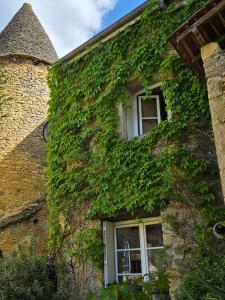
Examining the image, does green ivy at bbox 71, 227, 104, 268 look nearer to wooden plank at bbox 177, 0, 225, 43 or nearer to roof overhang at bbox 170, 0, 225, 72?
roof overhang at bbox 170, 0, 225, 72

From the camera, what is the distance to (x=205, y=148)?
6.32 m

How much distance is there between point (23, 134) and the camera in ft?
46.1

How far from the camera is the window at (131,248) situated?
6660mm

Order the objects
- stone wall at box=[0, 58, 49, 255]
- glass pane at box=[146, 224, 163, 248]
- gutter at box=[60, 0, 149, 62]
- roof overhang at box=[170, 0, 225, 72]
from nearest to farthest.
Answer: roof overhang at box=[170, 0, 225, 72] → glass pane at box=[146, 224, 163, 248] → gutter at box=[60, 0, 149, 62] → stone wall at box=[0, 58, 49, 255]

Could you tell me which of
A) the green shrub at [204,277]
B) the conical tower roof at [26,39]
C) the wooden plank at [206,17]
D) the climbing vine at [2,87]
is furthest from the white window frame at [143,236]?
the conical tower roof at [26,39]

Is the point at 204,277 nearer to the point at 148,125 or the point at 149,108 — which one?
the point at 148,125

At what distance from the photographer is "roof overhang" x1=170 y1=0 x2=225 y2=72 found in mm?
4801

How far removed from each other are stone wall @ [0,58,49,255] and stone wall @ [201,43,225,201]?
26.3 ft

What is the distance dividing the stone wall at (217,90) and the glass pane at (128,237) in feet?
9.59

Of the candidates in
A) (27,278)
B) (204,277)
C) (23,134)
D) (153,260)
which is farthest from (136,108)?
(23,134)

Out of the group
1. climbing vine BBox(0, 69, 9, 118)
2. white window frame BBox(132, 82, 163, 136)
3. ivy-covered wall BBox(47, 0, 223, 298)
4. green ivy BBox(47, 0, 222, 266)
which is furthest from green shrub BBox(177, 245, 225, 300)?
climbing vine BBox(0, 69, 9, 118)

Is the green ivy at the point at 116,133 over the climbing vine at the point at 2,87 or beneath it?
beneath

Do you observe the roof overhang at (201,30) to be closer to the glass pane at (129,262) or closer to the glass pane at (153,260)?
the glass pane at (153,260)

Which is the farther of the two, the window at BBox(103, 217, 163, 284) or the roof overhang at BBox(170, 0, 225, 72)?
the window at BBox(103, 217, 163, 284)
